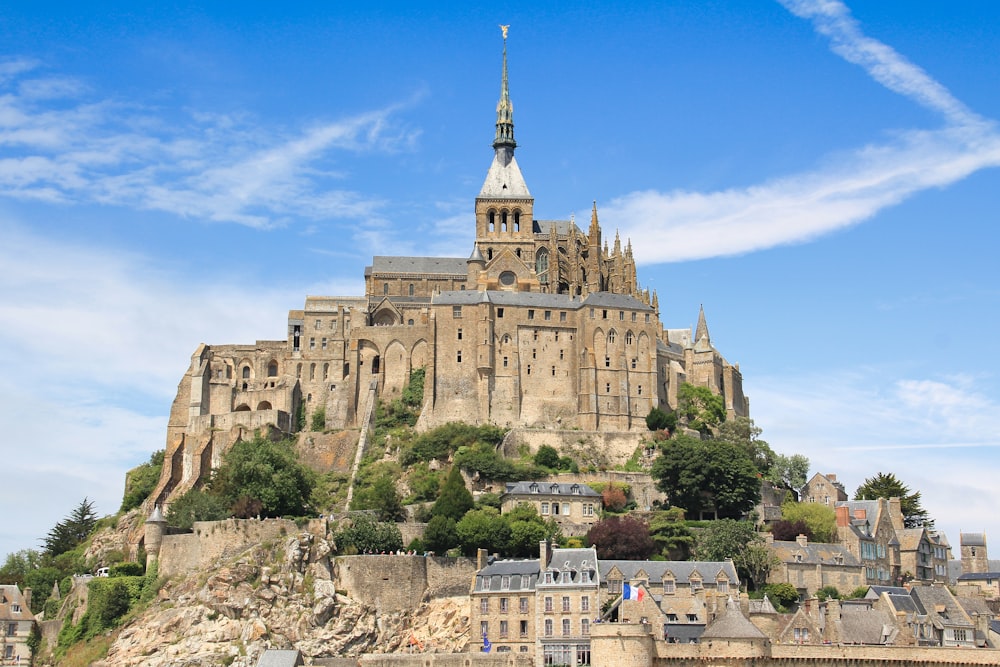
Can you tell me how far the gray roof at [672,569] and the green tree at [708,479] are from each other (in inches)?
449

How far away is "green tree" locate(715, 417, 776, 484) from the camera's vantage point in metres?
89.9

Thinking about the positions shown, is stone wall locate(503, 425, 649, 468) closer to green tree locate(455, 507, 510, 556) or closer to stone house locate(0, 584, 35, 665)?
green tree locate(455, 507, 510, 556)

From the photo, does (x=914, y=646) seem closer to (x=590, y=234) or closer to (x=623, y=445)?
(x=623, y=445)

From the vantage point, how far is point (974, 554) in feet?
285

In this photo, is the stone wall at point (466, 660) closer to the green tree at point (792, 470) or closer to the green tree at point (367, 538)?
the green tree at point (367, 538)

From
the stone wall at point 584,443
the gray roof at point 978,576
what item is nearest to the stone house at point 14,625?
the stone wall at point 584,443

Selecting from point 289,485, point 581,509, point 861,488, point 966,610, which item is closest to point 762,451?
point 861,488

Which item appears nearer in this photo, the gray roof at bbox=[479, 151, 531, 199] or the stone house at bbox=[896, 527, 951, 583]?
the stone house at bbox=[896, 527, 951, 583]

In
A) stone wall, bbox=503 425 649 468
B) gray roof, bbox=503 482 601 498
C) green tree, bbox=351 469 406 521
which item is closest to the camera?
green tree, bbox=351 469 406 521

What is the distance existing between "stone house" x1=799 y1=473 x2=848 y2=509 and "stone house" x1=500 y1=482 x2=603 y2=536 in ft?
55.0

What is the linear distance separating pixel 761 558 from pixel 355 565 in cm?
2084

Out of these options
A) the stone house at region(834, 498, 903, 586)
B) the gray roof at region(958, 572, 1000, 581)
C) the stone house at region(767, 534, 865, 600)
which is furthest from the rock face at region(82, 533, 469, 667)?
the gray roof at region(958, 572, 1000, 581)

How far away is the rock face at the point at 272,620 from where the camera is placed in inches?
2645

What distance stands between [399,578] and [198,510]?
41.8 ft
